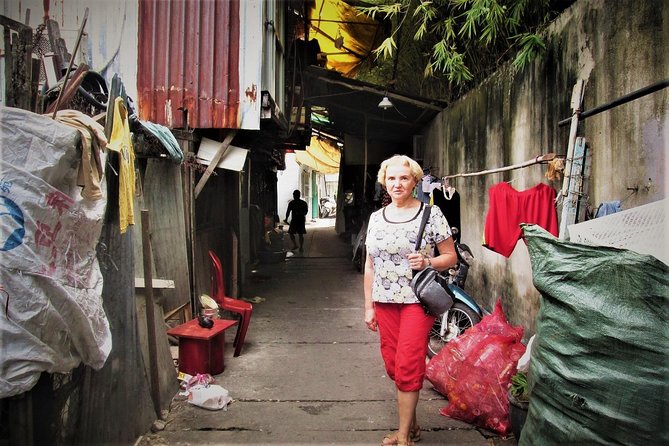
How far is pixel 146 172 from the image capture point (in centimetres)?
552

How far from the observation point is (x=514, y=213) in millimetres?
4418

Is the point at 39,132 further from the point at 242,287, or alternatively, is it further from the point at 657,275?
the point at 242,287

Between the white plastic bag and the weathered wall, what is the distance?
3.34 m

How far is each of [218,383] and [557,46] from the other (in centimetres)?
482

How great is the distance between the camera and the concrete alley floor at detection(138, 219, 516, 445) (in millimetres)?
3781

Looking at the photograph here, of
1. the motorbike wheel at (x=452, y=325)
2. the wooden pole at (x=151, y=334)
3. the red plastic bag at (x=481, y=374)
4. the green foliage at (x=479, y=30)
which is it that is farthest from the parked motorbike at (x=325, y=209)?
the wooden pole at (x=151, y=334)

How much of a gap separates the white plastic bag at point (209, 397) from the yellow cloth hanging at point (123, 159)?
179cm

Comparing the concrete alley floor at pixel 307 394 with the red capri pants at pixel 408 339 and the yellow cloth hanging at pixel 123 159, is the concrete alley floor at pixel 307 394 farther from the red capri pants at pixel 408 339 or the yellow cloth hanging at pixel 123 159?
the yellow cloth hanging at pixel 123 159

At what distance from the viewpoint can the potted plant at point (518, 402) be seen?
11.0 feet

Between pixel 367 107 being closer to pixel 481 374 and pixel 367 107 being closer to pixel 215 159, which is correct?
pixel 215 159

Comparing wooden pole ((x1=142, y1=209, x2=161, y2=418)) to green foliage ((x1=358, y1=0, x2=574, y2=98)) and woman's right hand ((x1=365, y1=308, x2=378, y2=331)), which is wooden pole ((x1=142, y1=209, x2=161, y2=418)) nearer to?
woman's right hand ((x1=365, y1=308, x2=378, y2=331))

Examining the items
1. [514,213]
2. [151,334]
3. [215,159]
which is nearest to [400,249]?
[514,213]

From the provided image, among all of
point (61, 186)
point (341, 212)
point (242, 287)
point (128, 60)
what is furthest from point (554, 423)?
point (341, 212)

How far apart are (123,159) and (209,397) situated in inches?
88.0
